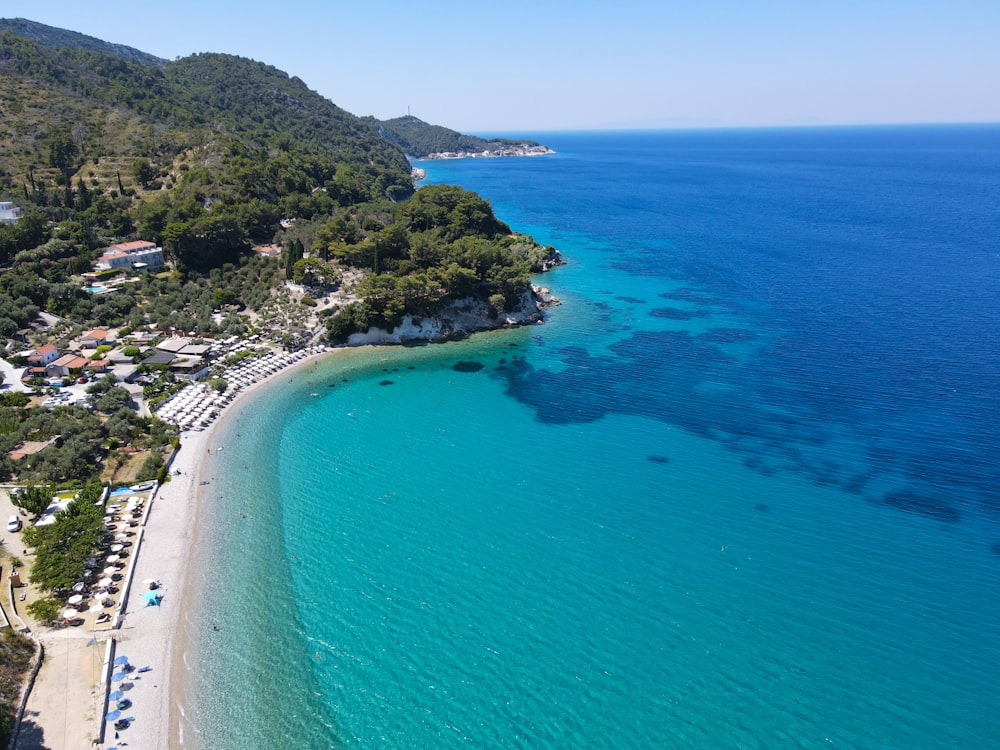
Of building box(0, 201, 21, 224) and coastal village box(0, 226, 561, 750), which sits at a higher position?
building box(0, 201, 21, 224)

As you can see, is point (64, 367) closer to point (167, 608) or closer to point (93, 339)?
point (93, 339)

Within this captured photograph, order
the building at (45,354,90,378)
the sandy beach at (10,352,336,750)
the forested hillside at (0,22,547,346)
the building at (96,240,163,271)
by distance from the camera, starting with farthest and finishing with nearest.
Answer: the building at (96,240,163,271), the forested hillside at (0,22,547,346), the building at (45,354,90,378), the sandy beach at (10,352,336,750)

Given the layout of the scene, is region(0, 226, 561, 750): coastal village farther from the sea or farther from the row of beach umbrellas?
the sea

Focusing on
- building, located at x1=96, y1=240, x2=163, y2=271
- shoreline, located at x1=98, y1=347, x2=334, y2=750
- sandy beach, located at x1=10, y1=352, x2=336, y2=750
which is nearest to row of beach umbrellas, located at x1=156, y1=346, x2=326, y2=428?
shoreline, located at x1=98, y1=347, x2=334, y2=750

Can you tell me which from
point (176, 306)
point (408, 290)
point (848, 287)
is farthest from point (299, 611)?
point (848, 287)

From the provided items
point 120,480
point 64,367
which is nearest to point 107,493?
point 120,480

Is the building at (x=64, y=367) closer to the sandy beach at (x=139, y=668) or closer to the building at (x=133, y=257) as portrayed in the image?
the sandy beach at (x=139, y=668)

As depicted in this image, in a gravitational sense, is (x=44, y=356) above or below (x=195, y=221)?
below

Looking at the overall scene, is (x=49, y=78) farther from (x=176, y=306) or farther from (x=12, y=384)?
(x=12, y=384)
